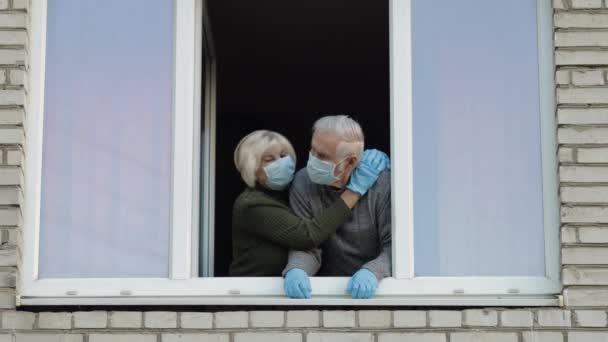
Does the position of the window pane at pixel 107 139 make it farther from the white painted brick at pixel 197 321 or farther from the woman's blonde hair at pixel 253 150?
the woman's blonde hair at pixel 253 150

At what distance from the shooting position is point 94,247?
19.0ft

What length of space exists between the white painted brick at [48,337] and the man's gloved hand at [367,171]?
4.42ft

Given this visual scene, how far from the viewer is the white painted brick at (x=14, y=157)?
5738mm

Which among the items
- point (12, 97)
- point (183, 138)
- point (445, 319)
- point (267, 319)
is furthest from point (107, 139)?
point (445, 319)

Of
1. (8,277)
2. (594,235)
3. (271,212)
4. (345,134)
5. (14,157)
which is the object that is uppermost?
(345,134)

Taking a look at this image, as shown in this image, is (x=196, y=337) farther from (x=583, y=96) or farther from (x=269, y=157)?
(x=583, y=96)

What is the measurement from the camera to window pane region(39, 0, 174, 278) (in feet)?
19.0

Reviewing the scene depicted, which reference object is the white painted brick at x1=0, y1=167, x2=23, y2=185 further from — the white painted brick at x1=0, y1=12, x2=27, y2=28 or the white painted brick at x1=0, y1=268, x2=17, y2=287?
the white painted brick at x1=0, y1=12, x2=27, y2=28

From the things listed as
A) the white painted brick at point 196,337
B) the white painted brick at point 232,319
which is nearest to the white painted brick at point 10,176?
the white painted brick at point 196,337

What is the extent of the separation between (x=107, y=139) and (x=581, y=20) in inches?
83.9

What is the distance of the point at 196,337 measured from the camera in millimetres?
5551

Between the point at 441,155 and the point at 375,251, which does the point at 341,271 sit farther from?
the point at 441,155

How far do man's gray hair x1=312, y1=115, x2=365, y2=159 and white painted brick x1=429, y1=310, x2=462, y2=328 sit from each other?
2.69 ft

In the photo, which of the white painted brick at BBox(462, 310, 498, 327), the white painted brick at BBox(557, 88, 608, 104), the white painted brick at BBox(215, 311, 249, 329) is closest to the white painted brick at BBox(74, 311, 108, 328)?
the white painted brick at BBox(215, 311, 249, 329)
